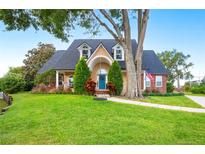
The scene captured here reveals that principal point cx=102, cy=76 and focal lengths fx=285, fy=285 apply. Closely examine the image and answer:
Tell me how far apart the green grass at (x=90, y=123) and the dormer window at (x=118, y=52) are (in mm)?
1923

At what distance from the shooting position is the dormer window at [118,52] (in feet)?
24.9

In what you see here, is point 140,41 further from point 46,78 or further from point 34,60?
point 34,60

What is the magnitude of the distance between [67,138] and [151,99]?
10.1ft

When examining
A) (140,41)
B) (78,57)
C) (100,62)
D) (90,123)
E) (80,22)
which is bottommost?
(90,123)

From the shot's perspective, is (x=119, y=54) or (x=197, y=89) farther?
(x=119, y=54)

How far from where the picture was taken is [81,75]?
700 cm

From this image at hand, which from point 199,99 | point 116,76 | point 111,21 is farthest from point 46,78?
point 199,99

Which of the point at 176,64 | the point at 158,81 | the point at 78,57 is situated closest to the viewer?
the point at 176,64

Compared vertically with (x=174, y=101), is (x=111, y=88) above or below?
above

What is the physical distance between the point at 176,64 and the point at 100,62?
2.03m

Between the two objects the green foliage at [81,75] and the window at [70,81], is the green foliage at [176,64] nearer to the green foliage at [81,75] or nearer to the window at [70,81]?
the green foliage at [81,75]

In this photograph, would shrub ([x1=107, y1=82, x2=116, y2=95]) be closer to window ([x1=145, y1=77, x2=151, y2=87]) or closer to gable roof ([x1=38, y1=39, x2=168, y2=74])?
gable roof ([x1=38, y1=39, x2=168, y2=74])

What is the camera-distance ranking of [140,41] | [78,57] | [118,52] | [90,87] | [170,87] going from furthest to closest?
[118,52]
[78,57]
[140,41]
[90,87]
[170,87]

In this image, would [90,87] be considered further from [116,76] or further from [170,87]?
[170,87]
